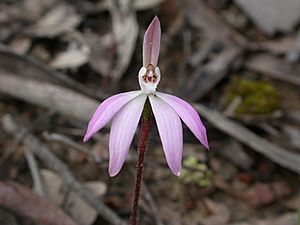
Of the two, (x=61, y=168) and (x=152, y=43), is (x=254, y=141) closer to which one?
(x=61, y=168)

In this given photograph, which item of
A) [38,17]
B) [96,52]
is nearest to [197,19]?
[96,52]

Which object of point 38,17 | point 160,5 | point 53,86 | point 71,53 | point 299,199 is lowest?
point 299,199

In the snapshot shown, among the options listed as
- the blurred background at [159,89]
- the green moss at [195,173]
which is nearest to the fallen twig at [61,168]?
the blurred background at [159,89]

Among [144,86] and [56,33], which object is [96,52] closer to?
[56,33]

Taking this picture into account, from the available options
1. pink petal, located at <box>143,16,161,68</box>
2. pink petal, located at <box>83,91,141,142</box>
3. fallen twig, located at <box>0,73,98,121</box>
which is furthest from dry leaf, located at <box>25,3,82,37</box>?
pink petal, located at <box>83,91,141,142</box>

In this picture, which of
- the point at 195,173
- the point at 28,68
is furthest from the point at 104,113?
the point at 28,68

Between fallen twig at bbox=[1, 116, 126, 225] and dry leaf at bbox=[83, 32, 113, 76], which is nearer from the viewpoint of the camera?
fallen twig at bbox=[1, 116, 126, 225]

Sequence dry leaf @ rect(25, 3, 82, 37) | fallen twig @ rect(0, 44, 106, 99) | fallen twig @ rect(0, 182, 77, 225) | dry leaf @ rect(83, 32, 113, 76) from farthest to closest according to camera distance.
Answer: dry leaf @ rect(25, 3, 82, 37)
dry leaf @ rect(83, 32, 113, 76)
fallen twig @ rect(0, 44, 106, 99)
fallen twig @ rect(0, 182, 77, 225)

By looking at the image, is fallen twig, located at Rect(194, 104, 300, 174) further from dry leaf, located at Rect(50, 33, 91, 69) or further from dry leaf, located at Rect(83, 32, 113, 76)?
dry leaf, located at Rect(50, 33, 91, 69)
